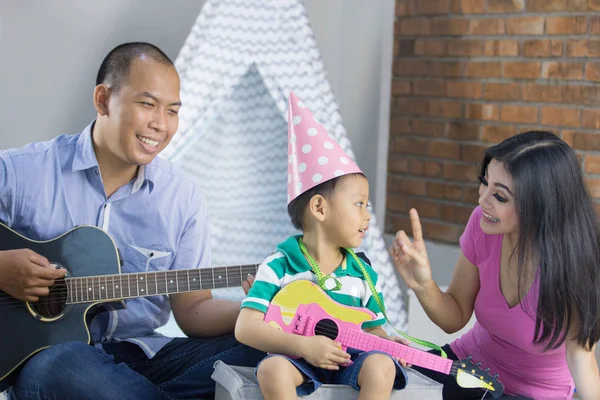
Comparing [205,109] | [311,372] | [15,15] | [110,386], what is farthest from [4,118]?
[311,372]

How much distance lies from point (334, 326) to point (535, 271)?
46 centimetres

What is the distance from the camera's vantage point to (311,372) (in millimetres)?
1533

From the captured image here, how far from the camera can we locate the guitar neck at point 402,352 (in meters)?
1.55

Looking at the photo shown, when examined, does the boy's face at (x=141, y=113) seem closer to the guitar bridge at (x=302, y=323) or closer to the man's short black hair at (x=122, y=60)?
the man's short black hair at (x=122, y=60)

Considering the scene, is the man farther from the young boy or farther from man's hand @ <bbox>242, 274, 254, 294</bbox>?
the young boy

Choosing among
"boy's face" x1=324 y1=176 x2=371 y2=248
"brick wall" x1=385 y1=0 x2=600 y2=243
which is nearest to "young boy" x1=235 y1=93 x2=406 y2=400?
"boy's face" x1=324 y1=176 x2=371 y2=248

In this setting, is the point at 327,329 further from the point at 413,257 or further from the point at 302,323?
the point at 413,257

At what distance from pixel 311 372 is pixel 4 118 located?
1.49 meters

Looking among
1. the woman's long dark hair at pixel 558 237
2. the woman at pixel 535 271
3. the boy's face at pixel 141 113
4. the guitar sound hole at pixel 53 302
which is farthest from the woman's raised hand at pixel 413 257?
the guitar sound hole at pixel 53 302

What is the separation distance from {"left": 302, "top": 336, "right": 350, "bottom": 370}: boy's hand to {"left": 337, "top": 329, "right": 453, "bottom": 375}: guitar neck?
0.24ft

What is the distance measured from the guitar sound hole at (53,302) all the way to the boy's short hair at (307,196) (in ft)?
1.91

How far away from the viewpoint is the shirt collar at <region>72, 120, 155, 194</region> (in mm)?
1927

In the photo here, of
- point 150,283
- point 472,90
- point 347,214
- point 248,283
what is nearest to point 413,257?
point 347,214

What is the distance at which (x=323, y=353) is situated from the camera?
149cm
